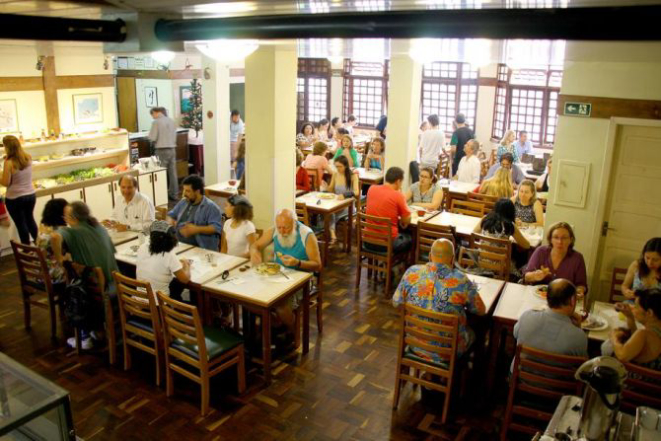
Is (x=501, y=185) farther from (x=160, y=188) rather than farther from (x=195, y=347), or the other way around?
(x=160, y=188)

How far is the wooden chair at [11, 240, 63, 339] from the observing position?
18.7 feet

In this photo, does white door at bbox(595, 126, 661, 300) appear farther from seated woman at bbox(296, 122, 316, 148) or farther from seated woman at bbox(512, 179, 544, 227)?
seated woman at bbox(296, 122, 316, 148)

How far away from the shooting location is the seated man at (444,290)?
446 centimetres

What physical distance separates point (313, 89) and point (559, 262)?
12.1 metres

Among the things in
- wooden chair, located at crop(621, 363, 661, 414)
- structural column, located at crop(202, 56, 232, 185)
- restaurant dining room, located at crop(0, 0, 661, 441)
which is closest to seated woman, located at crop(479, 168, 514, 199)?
restaurant dining room, located at crop(0, 0, 661, 441)

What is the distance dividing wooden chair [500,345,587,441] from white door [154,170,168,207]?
7.62 m

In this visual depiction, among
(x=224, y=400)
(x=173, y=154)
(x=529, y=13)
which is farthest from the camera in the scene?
(x=173, y=154)

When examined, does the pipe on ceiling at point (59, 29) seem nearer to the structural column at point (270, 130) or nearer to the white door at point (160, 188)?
the structural column at point (270, 130)

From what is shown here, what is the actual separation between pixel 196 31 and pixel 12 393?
1.99 meters

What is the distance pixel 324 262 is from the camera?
648 cm

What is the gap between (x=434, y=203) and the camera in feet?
25.3

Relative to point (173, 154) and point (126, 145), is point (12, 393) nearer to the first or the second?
point (126, 145)

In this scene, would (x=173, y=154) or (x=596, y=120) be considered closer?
(x=596, y=120)

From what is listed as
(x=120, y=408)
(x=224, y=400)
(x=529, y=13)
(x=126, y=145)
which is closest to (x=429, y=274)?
(x=224, y=400)
